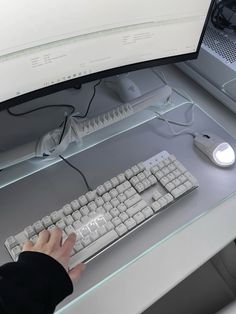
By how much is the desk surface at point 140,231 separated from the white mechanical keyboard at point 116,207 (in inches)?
1.0

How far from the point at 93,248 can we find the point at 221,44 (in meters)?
0.62

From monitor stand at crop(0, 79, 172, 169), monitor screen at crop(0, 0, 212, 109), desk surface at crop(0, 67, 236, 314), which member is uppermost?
monitor screen at crop(0, 0, 212, 109)

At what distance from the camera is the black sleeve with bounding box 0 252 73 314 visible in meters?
0.53

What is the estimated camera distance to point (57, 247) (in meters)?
0.60

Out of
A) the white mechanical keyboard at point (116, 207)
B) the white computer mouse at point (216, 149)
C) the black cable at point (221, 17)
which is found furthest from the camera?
the black cable at point (221, 17)

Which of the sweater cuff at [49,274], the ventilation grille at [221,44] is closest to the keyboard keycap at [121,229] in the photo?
the sweater cuff at [49,274]

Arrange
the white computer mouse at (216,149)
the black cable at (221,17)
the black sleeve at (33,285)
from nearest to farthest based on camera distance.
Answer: the black sleeve at (33,285) → the white computer mouse at (216,149) → the black cable at (221,17)

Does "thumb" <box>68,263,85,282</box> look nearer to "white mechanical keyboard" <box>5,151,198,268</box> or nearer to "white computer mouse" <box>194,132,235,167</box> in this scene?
"white mechanical keyboard" <box>5,151,198,268</box>

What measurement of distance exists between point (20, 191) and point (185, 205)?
0.33m

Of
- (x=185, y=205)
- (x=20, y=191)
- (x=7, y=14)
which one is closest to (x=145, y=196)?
(x=185, y=205)

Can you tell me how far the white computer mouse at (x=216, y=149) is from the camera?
80 centimetres

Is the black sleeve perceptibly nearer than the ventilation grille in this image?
Yes

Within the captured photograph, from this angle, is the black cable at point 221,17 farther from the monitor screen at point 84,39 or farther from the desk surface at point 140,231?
the desk surface at point 140,231

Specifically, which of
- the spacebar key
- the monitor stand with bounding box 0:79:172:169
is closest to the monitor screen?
the monitor stand with bounding box 0:79:172:169
